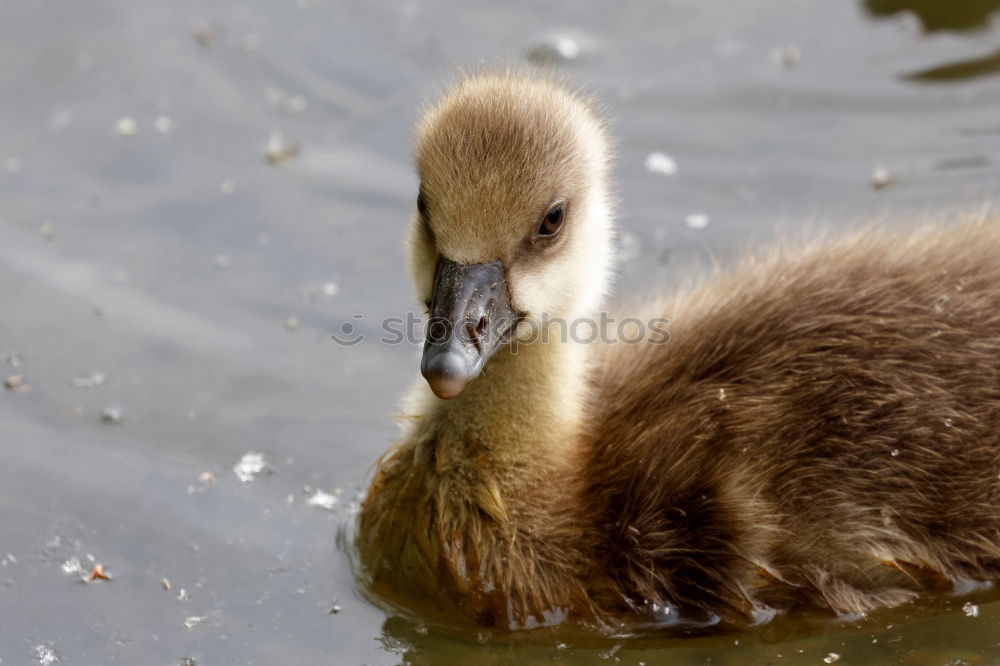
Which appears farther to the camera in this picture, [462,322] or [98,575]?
[98,575]

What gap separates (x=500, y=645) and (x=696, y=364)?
891 mm

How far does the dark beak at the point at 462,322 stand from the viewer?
3373 millimetres

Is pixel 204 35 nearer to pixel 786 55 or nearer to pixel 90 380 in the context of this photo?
pixel 90 380

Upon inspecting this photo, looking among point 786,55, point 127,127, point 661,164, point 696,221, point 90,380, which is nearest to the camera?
point 90,380

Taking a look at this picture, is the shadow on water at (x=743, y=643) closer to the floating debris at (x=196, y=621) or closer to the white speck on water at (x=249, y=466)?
the floating debris at (x=196, y=621)

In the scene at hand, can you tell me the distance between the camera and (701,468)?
374 cm

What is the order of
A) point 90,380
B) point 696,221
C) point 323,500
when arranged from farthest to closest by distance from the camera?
point 696,221 < point 90,380 < point 323,500

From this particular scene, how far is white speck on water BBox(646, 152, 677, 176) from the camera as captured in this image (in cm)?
558

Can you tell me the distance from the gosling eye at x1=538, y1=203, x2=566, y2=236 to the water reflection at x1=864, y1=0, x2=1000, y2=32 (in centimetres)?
314

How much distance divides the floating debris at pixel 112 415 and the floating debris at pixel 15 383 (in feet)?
0.91

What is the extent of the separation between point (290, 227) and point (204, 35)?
1266 millimetres

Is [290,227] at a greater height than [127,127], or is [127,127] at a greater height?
[127,127]

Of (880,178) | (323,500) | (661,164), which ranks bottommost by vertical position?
(323,500)

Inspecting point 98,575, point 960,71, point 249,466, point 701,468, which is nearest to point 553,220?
point 701,468
